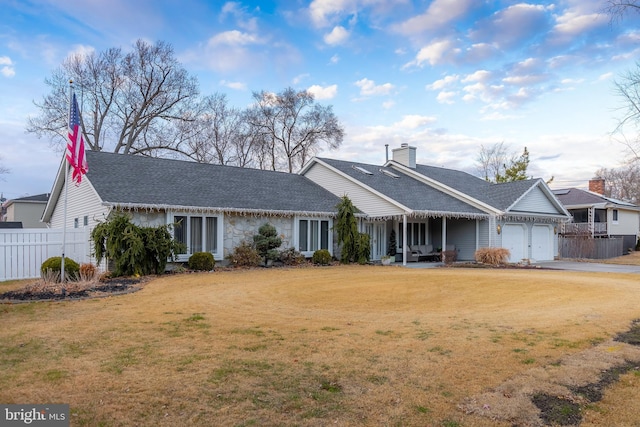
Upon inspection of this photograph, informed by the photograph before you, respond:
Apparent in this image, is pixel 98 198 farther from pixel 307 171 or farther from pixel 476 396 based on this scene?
pixel 476 396

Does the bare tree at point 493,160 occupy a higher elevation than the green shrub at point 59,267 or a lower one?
higher

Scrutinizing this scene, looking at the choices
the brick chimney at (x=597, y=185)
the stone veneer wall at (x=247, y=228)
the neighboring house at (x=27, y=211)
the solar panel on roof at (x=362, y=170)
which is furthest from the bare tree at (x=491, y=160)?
the neighboring house at (x=27, y=211)

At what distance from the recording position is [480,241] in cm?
2250

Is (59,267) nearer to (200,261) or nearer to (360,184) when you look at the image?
(200,261)

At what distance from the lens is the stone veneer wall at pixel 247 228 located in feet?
58.3

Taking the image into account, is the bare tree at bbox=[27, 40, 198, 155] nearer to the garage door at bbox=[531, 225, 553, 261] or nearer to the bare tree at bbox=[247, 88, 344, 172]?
the bare tree at bbox=[247, 88, 344, 172]

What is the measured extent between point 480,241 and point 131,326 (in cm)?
1901

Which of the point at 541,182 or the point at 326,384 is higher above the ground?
the point at 541,182

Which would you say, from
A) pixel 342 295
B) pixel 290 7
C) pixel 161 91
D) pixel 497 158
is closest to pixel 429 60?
pixel 290 7

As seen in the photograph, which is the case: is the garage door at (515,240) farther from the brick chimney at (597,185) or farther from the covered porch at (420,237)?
the brick chimney at (597,185)

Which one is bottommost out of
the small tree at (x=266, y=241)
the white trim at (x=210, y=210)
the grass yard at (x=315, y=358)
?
the grass yard at (x=315, y=358)

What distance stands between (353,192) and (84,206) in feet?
38.9

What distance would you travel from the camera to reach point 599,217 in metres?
35.2

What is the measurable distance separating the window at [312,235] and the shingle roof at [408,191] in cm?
316
